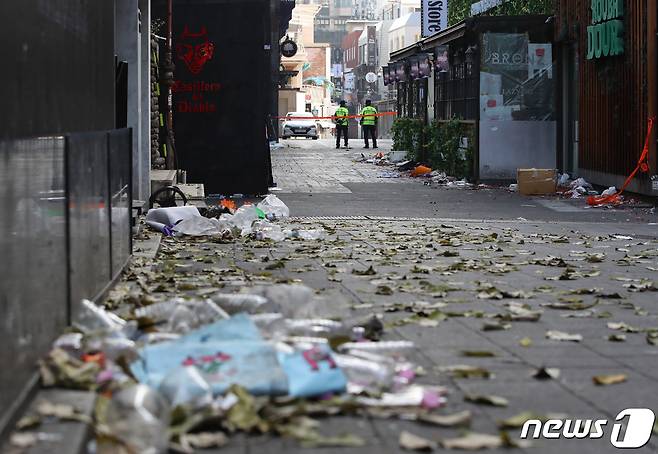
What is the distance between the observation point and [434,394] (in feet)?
18.2

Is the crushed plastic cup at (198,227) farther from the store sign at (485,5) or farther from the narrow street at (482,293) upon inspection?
the store sign at (485,5)

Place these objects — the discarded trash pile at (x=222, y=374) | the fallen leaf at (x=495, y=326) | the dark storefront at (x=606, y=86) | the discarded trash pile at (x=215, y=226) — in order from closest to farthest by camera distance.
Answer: the discarded trash pile at (x=222, y=374) < the fallen leaf at (x=495, y=326) < the discarded trash pile at (x=215, y=226) < the dark storefront at (x=606, y=86)

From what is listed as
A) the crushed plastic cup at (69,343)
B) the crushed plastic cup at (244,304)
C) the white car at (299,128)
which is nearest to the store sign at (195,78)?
the crushed plastic cup at (244,304)

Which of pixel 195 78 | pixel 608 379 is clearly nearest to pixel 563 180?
pixel 195 78

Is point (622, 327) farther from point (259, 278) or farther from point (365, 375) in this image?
point (259, 278)

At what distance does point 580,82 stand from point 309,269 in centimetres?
1563

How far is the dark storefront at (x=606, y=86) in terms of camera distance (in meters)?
20.9

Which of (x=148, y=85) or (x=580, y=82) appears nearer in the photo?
(x=148, y=85)

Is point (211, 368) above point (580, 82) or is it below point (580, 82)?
below

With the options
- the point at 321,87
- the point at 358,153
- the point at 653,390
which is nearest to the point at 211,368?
the point at 653,390

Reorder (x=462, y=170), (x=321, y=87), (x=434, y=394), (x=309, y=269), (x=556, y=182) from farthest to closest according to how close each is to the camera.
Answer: (x=321, y=87) < (x=462, y=170) < (x=556, y=182) < (x=309, y=269) < (x=434, y=394)

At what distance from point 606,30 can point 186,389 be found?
18.7 m

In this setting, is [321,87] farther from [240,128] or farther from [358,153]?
[240,128]

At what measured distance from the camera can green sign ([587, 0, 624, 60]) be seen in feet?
72.8
